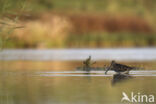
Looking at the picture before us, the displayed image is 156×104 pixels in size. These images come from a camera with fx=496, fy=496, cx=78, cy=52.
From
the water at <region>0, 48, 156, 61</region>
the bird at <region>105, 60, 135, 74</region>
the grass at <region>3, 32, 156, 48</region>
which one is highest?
the grass at <region>3, 32, 156, 48</region>

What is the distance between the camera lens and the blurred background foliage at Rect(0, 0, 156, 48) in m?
19.2

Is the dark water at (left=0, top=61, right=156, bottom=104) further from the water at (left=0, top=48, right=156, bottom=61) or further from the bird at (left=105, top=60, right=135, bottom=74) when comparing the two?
the water at (left=0, top=48, right=156, bottom=61)

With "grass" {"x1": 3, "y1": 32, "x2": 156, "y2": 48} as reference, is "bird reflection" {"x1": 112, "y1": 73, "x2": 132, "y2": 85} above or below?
below

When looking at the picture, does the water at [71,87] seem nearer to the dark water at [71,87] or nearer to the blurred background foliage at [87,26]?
the dark water at [71,87]

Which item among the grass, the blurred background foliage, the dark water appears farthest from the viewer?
the grass

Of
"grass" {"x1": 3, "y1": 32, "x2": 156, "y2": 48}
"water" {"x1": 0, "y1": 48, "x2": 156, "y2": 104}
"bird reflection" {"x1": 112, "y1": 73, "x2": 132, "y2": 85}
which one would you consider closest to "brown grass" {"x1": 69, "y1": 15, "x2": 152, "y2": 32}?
"grass" {"x1": 3, "y1": 32, "x2": 156, "y2": 48}

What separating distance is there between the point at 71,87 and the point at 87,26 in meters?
14.4

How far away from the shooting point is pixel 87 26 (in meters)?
20.7

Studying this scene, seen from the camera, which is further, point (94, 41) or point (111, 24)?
point (94, 41)

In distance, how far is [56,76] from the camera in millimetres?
7871

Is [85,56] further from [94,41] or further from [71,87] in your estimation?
[94,41]

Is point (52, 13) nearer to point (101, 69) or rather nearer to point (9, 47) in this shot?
point (9, 47)

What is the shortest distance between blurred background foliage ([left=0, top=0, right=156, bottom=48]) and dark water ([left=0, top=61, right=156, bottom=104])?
10.9m

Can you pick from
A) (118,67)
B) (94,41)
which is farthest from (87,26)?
(118,67)
